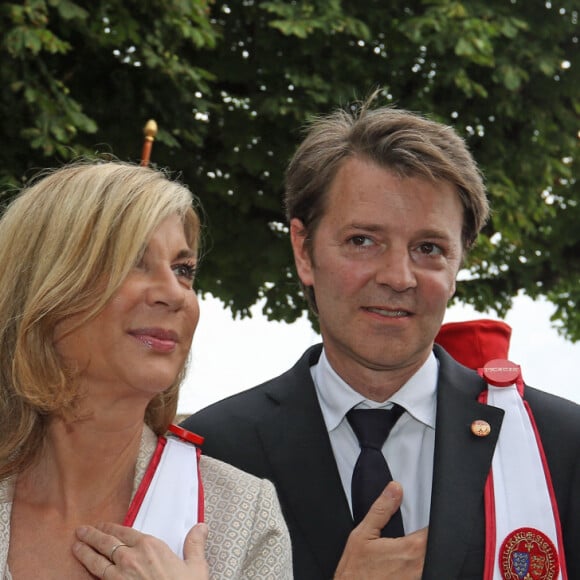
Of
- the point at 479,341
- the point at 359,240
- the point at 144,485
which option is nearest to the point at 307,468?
the point at 144,485

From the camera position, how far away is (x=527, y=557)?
347 cm

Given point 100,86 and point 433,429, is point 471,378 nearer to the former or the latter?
point 433,429

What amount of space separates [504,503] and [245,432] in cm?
99

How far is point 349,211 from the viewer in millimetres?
3861

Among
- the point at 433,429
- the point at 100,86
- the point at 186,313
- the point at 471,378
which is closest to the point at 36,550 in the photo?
the point at 186,313

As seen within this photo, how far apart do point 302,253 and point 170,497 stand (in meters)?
1.21

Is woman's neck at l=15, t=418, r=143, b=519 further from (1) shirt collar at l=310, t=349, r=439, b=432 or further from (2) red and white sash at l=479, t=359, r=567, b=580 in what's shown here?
(2) red and white sash at l=479, t=359, r=567, b=580

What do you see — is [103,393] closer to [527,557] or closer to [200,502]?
[200,502]

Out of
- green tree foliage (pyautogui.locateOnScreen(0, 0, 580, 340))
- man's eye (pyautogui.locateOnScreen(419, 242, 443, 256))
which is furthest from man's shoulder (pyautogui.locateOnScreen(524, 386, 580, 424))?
green tree foliage (pyautogui.locateOnScreen(0, 0, 580, 340))

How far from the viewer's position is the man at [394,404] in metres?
3.50

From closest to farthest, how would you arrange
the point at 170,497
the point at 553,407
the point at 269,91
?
the point at 170,497
the point at 553,407
the point at 269,91

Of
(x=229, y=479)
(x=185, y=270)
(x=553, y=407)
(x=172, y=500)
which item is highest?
(x=185, y=270)

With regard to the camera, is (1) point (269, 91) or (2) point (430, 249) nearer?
(2) point (430, 249)

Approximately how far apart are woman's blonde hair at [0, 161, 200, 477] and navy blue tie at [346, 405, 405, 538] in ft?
3.25
